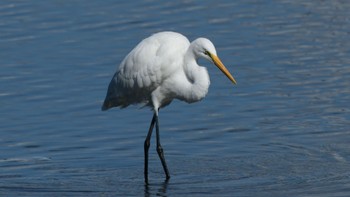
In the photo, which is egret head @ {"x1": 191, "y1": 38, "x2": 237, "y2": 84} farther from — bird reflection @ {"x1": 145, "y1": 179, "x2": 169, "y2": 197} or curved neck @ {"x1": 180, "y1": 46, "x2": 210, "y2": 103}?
bird reflection @ {"x1": 145, "y1": 179, "x2": 169, "y2": 197}

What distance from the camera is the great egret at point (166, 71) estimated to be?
12.1 meters

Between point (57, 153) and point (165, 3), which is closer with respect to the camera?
point (57, 153)

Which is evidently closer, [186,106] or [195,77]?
[195,77]

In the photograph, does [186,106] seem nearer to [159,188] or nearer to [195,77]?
[195,77]

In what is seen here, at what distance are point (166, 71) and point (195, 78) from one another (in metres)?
0.33

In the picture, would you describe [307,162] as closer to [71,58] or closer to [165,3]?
[71,58]

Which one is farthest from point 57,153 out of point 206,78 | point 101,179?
point 206,78

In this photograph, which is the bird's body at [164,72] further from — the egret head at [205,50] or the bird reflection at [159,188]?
the bird reflection at [159,188]

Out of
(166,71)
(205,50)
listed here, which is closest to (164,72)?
(166,71)

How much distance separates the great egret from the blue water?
0.70 m

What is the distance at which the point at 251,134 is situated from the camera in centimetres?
1327

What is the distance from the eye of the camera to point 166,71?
1222 cm

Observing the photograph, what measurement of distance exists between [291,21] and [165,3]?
7.70 feet

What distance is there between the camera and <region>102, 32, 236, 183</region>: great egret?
39.5ft
